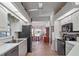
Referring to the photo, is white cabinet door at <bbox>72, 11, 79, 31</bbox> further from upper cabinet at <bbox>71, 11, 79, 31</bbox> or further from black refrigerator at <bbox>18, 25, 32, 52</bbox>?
black refrigerator at <bbox>18, 25, 32, 52</bbox>

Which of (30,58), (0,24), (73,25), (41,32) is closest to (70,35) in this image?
(73,25)

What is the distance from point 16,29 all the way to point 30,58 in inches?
180

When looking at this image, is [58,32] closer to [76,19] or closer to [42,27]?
[76,19]

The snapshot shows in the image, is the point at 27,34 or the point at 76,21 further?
the point at 27,34

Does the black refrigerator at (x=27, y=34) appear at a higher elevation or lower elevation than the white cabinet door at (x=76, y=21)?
lower

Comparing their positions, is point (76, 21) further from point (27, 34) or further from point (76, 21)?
point (27, 34)

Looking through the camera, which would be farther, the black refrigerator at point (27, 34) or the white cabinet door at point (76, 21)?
the black refrigerator at point (27, 34)

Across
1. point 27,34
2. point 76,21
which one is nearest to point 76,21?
point 76,21

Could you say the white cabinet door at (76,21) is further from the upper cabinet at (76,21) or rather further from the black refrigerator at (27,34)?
the black refrigerator at (27,34)

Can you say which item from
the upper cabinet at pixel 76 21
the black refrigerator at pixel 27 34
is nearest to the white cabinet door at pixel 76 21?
the upper cabinet at pixel 76 21

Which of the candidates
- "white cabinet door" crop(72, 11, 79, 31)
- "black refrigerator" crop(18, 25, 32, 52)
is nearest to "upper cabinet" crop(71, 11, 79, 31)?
"white cabinet door" crop(72, 11, 79, 31)

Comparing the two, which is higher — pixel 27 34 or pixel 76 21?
pixel 76 21

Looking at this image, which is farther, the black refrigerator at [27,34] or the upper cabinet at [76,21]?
the black refrigerator at [27,34]

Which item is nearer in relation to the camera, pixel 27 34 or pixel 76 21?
pixel 76 21
